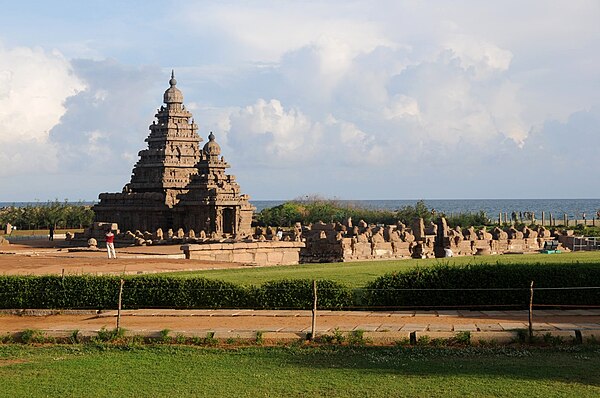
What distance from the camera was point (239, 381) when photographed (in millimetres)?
11805

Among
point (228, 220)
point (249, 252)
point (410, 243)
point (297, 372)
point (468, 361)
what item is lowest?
point (297, 372)

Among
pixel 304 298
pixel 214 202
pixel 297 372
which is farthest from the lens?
pixel 214 202

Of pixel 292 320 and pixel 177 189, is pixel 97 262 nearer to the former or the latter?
pixel 292 320

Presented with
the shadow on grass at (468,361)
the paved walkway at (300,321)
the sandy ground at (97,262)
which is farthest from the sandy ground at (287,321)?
the sandy ground at (97,262)

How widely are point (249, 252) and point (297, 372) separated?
23398mm

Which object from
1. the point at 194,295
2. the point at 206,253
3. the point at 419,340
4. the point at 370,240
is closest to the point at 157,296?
the point at 194,295

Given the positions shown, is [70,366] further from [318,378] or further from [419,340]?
[419,340]

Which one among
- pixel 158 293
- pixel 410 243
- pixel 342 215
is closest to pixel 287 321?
pixel 158 293

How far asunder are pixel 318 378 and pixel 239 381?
1.10m

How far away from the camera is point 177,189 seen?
5306 centimetres

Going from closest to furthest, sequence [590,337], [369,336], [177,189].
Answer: [590,337] < [369,336] < [177,189]

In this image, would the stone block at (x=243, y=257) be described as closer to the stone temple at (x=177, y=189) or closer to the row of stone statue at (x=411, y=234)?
the row of stone statue at (x=411, y=234)

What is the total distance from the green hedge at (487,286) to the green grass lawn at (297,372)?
12.3 ft

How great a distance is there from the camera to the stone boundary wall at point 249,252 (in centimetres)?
3400
